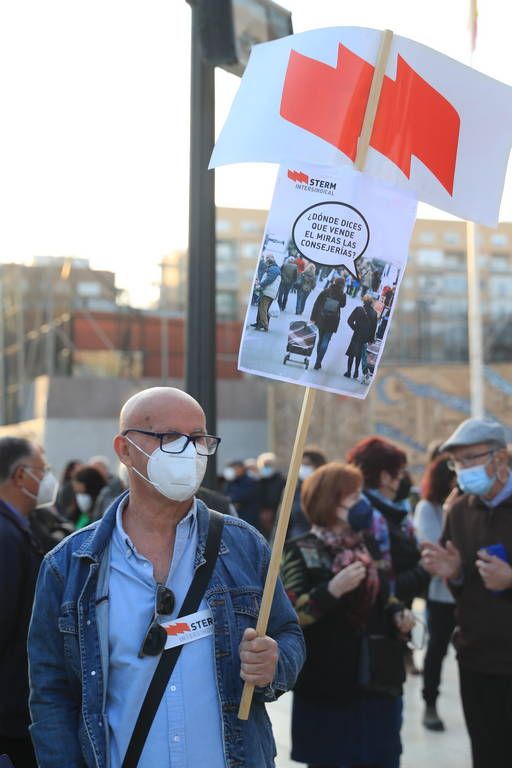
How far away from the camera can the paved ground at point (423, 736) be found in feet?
21.0

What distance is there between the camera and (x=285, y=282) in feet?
9.68

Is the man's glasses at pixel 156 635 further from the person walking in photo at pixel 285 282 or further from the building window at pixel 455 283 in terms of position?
the building window at pixel 455 283

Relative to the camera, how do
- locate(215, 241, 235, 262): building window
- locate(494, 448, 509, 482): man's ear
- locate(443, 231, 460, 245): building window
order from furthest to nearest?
1. locate(443, 231, 460, 245): building window
2. locate(215, 241, 235, 262): building window
3. locate(494, 448, 509, 482): man's ear

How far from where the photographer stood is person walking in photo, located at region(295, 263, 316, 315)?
2.96 m

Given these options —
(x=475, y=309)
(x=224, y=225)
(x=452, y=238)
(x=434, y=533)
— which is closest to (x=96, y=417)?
(x=475, y=309)

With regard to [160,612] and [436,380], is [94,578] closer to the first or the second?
[160,612]

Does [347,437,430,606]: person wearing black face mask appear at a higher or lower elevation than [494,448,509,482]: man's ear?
lower

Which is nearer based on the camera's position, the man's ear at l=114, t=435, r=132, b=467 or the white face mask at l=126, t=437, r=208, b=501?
the white face mask at l=126, t=437, r=208, b=501

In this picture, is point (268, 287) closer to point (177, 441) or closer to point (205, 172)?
point (177, 441)

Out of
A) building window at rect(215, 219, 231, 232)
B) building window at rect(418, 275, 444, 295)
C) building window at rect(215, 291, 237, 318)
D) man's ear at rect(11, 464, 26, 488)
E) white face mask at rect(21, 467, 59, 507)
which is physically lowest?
building window at rect(215, 291, 237, 318)

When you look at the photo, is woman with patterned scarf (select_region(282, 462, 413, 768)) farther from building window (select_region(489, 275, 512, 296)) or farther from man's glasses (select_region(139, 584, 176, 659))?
building window (select_region(489, 275, 512, 296))

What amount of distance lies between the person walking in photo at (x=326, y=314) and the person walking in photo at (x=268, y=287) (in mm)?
131

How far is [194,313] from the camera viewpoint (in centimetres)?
512

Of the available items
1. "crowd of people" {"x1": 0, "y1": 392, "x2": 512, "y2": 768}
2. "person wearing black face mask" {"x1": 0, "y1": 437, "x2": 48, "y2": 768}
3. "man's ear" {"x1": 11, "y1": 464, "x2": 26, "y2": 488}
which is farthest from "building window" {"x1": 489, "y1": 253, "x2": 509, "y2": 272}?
"person wearing black face mask" {"x1": 0, "y1": 437, "x2": 48, "y2": 768}
